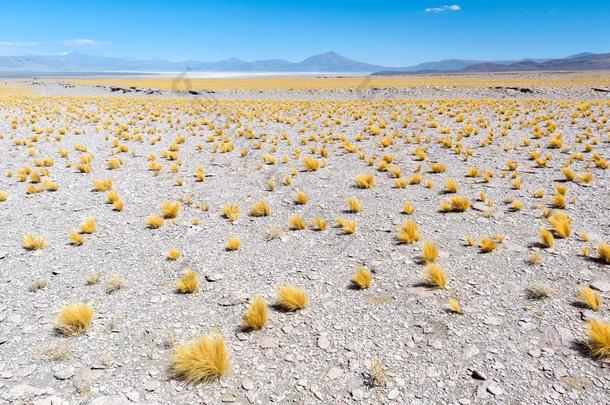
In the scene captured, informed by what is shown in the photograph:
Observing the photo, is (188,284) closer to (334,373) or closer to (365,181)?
(334,373)

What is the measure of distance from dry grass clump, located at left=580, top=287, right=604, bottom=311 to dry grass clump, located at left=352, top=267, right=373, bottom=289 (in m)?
2.40

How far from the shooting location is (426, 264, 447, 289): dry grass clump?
16.3 feet

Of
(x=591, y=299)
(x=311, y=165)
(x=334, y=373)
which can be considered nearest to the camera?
(x=334, y=373)

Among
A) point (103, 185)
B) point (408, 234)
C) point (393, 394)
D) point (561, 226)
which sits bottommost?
point (393, 394)

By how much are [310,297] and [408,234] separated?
2.27m

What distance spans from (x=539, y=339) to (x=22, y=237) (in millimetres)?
7685

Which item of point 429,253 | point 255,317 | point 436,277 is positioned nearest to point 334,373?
→ point 255,317

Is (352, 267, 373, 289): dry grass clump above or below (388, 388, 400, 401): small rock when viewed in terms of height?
above

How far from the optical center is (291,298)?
4.64 m

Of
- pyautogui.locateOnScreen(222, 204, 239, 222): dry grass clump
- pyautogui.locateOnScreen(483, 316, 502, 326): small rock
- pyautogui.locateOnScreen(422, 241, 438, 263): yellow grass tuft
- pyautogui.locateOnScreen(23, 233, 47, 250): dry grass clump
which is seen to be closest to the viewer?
pyautogui.locateOnScreen(483, 316, 502, 326): small rock

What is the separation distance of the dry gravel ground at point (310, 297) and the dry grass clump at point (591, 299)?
8cm

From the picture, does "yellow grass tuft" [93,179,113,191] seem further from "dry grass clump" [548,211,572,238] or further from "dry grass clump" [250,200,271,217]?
"dry grass clump" [548,211,572,238]

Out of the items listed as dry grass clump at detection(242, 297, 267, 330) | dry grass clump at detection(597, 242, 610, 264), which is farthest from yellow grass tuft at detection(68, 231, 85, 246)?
dry grass clump at detection(597, 242, 610, 264)

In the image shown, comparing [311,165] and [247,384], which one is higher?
[311,165]
